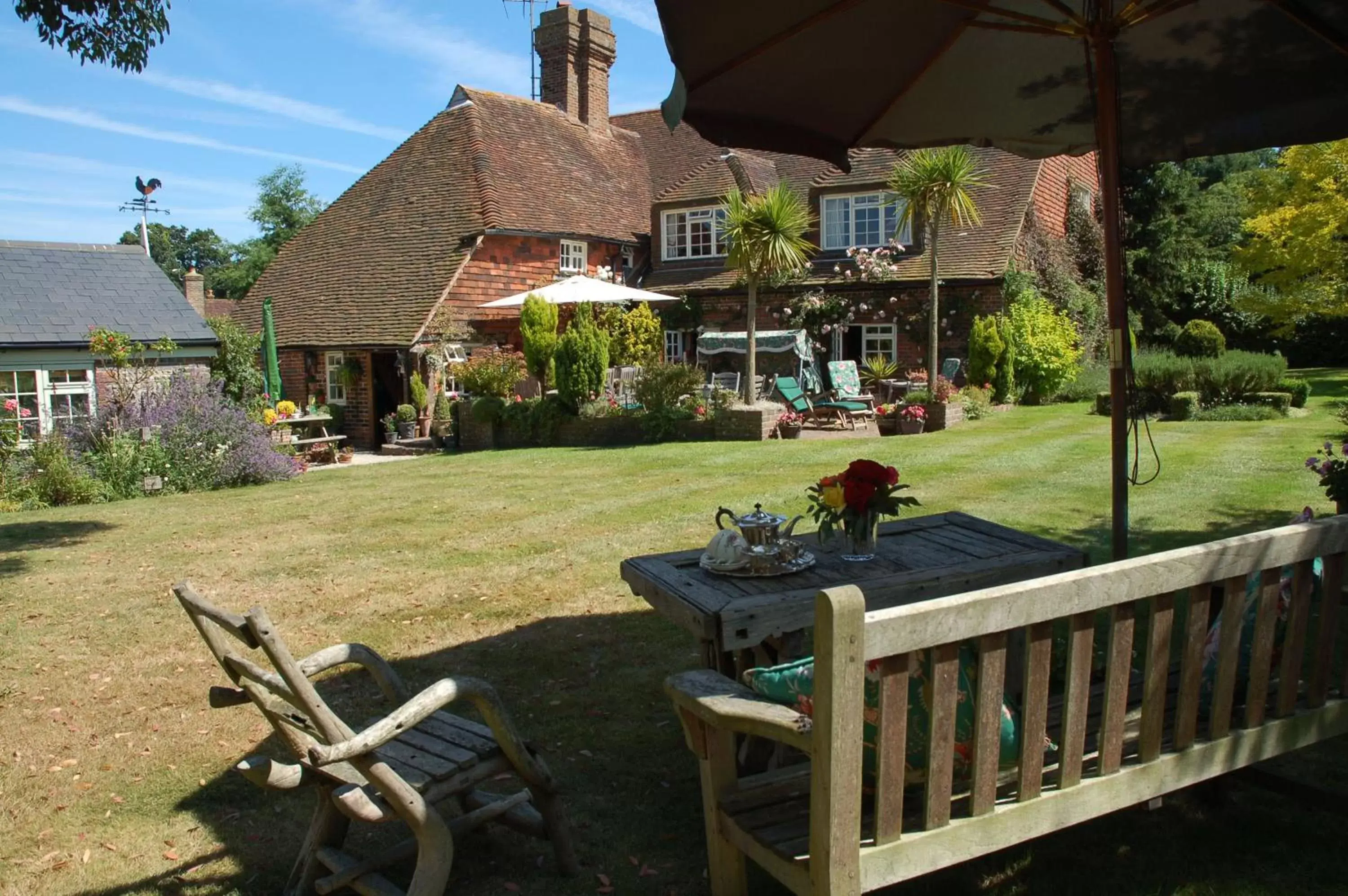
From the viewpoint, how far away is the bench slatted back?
7.42ft

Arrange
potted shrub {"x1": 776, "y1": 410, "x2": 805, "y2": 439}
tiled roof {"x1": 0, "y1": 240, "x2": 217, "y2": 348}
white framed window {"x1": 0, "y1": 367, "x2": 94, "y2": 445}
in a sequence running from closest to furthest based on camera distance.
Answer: potted shrub {"x1": 776, "y1": 410, "x2": 805, "y2": 439}
white framed window {"x1": 0, "y1": 367, "x2": 94, "y2": 445}
tiled roof {"x1": 0, "y1": 240, "x2": 217, "y2": 348}

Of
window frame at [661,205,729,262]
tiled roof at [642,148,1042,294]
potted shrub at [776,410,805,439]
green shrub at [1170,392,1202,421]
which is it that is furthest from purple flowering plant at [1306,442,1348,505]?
window frame at [661,205,729,262]

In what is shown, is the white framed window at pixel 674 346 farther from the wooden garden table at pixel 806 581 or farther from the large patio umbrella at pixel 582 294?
the wooden garden table at pixel 806 581

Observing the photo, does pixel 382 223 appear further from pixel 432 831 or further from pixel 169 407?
pixel 432 831

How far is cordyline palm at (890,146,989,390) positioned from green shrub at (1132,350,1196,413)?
326cm

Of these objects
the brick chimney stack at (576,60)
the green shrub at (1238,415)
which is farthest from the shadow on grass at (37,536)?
the brick chimney stack at (576,60)

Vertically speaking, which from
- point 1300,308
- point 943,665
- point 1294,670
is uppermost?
point 1300,308

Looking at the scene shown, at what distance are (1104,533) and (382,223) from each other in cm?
2086

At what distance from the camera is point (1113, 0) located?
4.41 metres

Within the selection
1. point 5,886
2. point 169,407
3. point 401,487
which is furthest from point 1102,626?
point 169,407

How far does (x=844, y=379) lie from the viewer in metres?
18.2

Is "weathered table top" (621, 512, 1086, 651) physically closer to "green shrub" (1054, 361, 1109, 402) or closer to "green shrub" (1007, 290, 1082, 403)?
"green shrub" (1007, 290, 1082, 403)

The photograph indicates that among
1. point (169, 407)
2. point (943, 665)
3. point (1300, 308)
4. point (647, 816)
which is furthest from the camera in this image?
point (1300, 308)

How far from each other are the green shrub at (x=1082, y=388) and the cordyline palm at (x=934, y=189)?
442 centimetres
